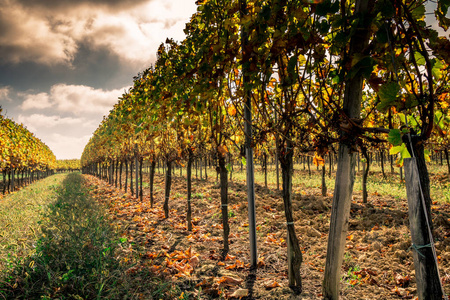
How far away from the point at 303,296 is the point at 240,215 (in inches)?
176

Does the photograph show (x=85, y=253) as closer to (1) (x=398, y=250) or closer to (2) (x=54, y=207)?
(2) (x=54, y=207)

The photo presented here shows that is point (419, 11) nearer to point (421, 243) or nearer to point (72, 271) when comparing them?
point (421, 243)

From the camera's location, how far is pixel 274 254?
417 centimetres

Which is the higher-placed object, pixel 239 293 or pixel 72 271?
pixel 72 271

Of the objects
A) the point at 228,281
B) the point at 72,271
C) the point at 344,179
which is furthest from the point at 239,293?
the point at 72,271

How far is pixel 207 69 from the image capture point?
3.00 metres

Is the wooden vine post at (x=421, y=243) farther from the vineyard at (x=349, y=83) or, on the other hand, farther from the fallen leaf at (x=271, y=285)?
the fallen leaf at (x=271, y=285)

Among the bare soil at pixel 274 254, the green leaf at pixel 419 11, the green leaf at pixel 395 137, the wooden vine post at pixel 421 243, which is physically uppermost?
the green leaf at pixel 419 11

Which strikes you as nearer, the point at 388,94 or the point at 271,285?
the point at 388,94

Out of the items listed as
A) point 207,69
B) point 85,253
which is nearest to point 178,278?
point 85,253

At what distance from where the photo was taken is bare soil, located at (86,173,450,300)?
3100mm

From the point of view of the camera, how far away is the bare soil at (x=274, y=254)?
10.2ft

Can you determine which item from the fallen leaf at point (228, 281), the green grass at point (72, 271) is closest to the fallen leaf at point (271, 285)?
the fallen leaf at point (228, 281)

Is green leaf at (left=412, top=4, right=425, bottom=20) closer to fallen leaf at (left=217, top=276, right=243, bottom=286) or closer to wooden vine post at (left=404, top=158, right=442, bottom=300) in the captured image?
wooden vine post at (left=404, top=158, right=442, bottom=300)
